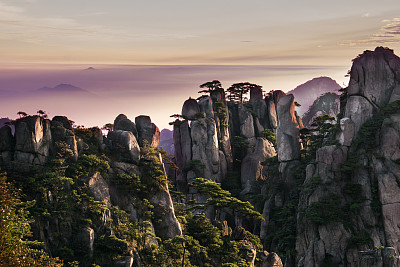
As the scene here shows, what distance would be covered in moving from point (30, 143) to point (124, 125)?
10.1 m

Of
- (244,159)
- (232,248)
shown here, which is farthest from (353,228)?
(244,159)

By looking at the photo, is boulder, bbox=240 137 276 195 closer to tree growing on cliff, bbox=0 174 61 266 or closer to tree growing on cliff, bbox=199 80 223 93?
tree growing on cliff, bbox=199 80 223 93

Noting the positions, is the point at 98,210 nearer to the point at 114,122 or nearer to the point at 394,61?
the point at 114,122

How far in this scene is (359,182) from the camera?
154 ft

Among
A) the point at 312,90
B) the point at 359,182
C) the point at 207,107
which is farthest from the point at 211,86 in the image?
the point at 312,90

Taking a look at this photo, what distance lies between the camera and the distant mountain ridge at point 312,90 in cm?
16425

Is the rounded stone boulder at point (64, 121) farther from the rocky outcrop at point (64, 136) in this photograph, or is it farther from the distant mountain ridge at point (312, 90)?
→ the distant mountain ridge at point (312, 90)

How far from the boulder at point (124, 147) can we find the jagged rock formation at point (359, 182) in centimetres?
→ 2157

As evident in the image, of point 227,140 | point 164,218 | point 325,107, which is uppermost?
point 325,107

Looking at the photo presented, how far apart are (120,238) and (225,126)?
4136 centimetres

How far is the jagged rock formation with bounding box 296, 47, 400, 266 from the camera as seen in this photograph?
4397cm

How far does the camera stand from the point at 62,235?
25562 millimetres

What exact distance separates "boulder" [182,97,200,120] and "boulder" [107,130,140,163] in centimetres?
3157

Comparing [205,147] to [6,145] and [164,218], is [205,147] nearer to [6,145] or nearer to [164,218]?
[164,218]
